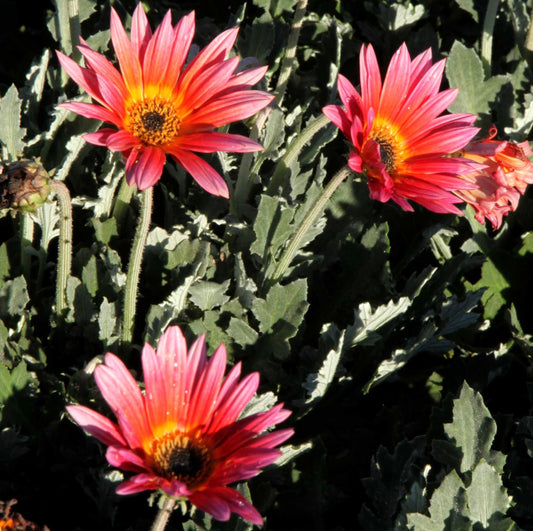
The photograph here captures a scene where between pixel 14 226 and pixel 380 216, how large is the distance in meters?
1.15

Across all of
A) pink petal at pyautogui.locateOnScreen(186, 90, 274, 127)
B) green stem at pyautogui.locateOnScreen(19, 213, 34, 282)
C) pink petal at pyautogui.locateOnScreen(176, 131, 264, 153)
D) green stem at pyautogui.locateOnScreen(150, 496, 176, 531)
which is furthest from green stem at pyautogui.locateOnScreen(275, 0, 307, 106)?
green stem at pyautogui.locateOnScreen(150, 496, 176, 531)

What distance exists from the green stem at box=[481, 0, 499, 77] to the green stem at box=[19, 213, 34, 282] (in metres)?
1.69

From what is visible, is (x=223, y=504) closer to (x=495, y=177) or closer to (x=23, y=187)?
(x=23, y=187)

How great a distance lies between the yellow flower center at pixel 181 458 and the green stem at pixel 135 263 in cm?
38

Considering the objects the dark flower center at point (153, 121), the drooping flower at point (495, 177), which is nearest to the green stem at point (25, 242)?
the dark flower center at point (153, 121)

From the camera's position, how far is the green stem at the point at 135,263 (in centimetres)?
179

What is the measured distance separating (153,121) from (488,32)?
1.43 meters

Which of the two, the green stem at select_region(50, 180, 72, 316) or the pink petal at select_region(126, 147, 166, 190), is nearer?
the pink petal at select_region(126, 147, 166, 190)

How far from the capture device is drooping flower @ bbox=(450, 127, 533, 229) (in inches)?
83.7

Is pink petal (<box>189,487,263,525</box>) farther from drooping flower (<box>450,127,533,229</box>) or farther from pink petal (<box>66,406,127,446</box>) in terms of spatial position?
drooping flower (<box>450,127,533,229</box>)

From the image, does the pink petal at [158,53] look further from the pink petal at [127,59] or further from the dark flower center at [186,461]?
the dark flower center at [186,461]

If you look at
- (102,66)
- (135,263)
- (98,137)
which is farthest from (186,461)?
(102,66)

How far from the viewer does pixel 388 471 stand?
→ 6.69 feet

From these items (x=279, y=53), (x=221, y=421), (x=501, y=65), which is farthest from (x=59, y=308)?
(x=501, y=65)
